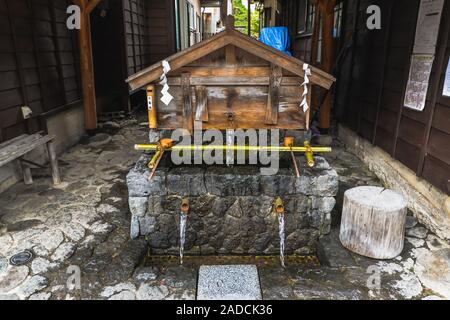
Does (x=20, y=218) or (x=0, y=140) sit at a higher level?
(x=0, y=140)

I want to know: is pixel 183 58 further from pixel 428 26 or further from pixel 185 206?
pixel 428 26

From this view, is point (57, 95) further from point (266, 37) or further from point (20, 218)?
point (266, 37)

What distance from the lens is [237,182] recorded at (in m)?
4.99

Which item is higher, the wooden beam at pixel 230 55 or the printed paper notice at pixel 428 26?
the printed paper notice at pixel 428 26

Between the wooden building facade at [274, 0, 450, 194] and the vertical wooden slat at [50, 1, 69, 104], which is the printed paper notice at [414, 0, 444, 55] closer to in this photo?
the wooden building facade at [274, 0, 450, 194]

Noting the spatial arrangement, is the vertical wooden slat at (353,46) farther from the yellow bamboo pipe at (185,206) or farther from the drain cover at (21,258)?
the drain cover at (21,258)

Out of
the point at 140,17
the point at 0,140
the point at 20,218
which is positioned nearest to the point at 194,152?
the point at 20,218

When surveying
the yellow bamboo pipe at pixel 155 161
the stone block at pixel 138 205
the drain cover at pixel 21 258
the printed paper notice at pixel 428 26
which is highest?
the printed paper notice at pixel 428 26

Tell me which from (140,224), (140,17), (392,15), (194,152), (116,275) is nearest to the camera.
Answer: (116,275)

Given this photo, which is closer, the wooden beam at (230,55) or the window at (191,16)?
the wooden beam at (230,55)

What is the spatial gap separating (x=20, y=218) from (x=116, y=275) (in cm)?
220

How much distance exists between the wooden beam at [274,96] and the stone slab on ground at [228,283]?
226cm

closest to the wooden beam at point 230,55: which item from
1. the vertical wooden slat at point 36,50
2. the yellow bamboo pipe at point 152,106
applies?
the yellow bamboo pipe at point 152,106

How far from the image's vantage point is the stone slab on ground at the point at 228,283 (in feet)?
12.4
